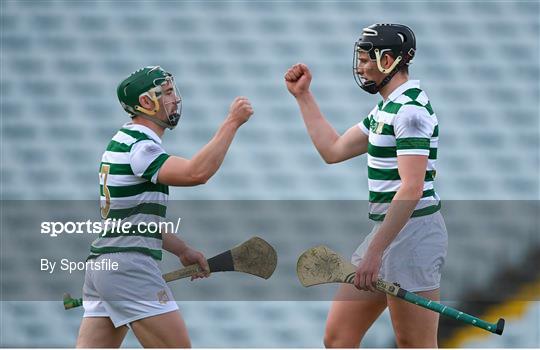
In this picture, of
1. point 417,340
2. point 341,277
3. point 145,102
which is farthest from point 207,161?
point 417,340

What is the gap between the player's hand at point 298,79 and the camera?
457 cm

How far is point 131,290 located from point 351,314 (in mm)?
751

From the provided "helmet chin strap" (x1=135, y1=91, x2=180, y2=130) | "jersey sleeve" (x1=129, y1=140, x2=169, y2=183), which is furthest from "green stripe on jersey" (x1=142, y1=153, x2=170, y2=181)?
"helmet chin strap" (x1=135, y1=91, x2=180, y2=130)

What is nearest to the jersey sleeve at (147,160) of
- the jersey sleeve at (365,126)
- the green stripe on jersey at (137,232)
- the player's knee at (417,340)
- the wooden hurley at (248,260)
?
the green stripe on jersey at (137,232)

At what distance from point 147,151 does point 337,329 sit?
2.94 ft

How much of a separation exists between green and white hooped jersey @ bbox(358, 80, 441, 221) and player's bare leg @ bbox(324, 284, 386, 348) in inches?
10.7

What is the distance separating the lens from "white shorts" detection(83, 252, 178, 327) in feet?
13.1

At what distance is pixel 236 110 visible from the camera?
3955mm

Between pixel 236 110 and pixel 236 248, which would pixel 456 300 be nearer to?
pixel 236 248

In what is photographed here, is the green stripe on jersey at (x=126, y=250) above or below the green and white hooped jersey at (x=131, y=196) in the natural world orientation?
below

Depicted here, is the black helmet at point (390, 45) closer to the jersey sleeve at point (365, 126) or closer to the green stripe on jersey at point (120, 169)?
the jersey sleeve at point (365, 126)

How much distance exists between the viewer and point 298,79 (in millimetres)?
4586

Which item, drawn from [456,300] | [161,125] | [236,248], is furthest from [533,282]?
[161,125]

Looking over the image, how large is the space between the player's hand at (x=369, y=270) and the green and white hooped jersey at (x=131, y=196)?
0.65 m
